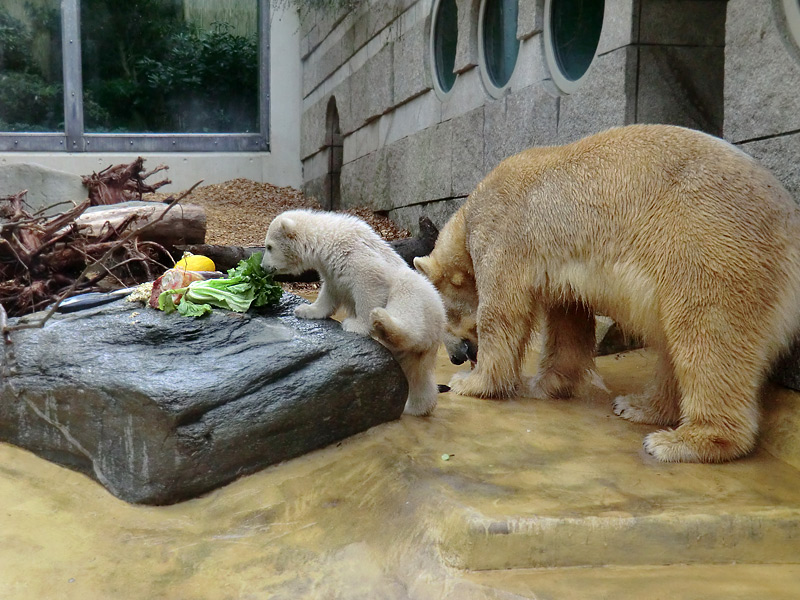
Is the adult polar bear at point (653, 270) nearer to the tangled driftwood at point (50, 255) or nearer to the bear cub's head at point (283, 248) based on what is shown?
the bear cub's head at point (283, 248)

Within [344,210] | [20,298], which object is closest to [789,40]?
[20,298]

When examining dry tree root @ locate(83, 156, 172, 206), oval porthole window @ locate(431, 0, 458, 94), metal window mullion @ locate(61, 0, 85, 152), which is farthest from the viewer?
metal window mullion @ locate(61, 0, 85, 152)

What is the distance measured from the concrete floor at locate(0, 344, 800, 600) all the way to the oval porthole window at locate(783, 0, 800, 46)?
6.25ft

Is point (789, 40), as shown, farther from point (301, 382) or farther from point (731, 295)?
point (301, 382)

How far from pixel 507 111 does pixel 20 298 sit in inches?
177

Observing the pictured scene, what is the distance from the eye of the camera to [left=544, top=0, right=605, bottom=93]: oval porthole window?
571 cm

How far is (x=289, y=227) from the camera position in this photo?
13.6ft

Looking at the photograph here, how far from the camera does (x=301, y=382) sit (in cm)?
364

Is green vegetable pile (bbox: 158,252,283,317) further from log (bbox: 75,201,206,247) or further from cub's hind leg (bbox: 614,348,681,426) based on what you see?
log (bbox: 75,201,206,247)

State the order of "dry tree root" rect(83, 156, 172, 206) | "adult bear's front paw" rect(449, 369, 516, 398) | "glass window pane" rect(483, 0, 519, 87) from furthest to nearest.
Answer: "dry tree root" rect(83, 156, 172, 206) < "glass window pane" rect(483, 0, 519, 87) < "adult bear's front paw" rect(449, 369, 516, 398)

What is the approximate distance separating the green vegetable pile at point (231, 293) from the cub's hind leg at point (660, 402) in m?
2.21

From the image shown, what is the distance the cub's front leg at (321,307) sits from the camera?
4188 millimetres

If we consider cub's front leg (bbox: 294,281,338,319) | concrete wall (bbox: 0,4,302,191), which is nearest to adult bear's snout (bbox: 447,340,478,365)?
cub's front leg (bbox: 294,281,338,319)

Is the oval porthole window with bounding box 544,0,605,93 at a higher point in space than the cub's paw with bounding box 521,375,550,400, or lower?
higher
